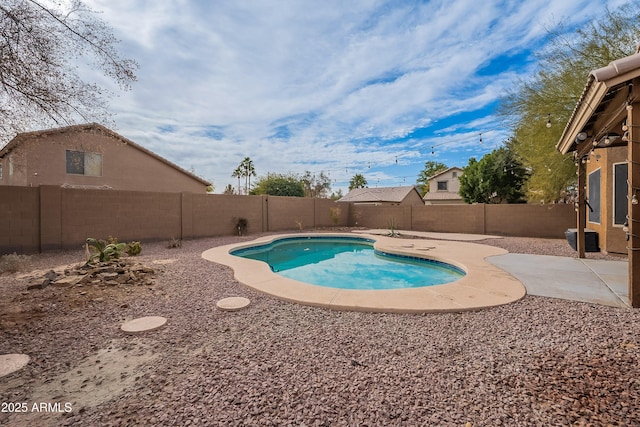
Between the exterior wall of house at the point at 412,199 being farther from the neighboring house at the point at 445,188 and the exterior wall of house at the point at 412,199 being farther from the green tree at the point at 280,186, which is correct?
the green tree at the point at 280,186

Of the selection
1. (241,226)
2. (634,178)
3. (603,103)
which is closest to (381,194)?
(241,226)

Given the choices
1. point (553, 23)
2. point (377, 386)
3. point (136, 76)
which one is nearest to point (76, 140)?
point (136, 76)

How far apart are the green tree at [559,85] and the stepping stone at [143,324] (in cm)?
1061

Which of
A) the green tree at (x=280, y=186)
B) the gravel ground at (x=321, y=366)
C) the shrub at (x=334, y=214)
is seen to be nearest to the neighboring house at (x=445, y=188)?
the green tree at (x=280, y=186)

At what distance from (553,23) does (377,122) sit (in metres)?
8.41

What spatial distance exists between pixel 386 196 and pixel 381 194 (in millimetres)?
858

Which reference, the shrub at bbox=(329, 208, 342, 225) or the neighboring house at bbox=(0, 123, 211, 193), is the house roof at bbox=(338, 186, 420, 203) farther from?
the neighboring house at bbox=(0, 123, 211, 193)

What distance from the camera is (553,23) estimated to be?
27.0 ft

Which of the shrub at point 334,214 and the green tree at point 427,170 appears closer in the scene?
the shrub at point 334,214

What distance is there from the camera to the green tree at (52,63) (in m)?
3.34

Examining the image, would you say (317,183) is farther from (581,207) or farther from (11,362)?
(11,362)

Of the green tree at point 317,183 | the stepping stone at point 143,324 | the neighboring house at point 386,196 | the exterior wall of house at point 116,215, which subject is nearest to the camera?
the stepping stone at point 143,324

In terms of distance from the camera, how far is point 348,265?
8.20m

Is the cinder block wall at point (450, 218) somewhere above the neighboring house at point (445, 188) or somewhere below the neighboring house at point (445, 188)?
below
